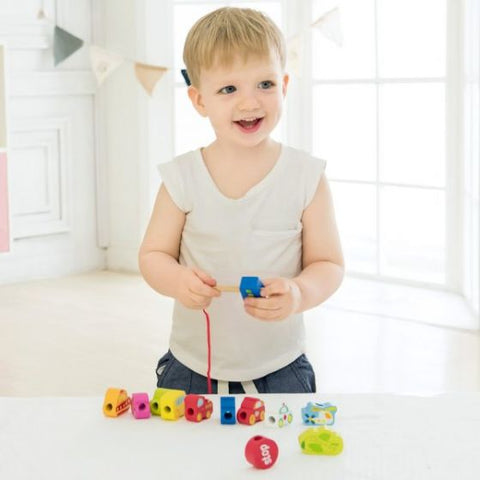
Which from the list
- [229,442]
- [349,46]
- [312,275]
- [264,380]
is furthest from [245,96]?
[349,46]

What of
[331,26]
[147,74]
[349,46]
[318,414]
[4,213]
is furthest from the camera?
[147,74]

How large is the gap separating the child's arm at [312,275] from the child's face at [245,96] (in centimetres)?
15

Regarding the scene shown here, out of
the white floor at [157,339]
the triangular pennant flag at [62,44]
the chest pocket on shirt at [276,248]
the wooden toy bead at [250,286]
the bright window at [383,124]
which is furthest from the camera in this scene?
the triangular pennant flag at [62,44]

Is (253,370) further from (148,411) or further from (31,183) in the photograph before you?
(31,183)

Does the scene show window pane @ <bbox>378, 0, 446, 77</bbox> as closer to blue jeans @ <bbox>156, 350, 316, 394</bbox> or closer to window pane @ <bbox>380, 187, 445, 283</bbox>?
window pane @ <bbox>380, 187, 445, 283</bbox>

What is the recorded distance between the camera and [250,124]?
4.49 ft

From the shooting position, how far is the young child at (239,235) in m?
1.38

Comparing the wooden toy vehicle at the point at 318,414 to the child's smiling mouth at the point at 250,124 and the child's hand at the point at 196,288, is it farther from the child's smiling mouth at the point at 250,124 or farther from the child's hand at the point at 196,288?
the child's smiling mouth at the point at 250,124

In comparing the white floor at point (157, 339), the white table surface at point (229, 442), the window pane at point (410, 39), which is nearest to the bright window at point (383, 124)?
the window pane at point (410, 39)

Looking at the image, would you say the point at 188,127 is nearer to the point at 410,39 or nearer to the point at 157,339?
the point at 410,39

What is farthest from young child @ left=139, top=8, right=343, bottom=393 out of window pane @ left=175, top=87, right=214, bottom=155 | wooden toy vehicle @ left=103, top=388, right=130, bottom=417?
window pane @ left=175, top=87, right=214, bottom=155

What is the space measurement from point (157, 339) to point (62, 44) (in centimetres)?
155

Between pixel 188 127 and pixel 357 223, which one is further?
pixel 188 127

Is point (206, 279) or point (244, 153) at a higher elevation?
point (244, 153)
